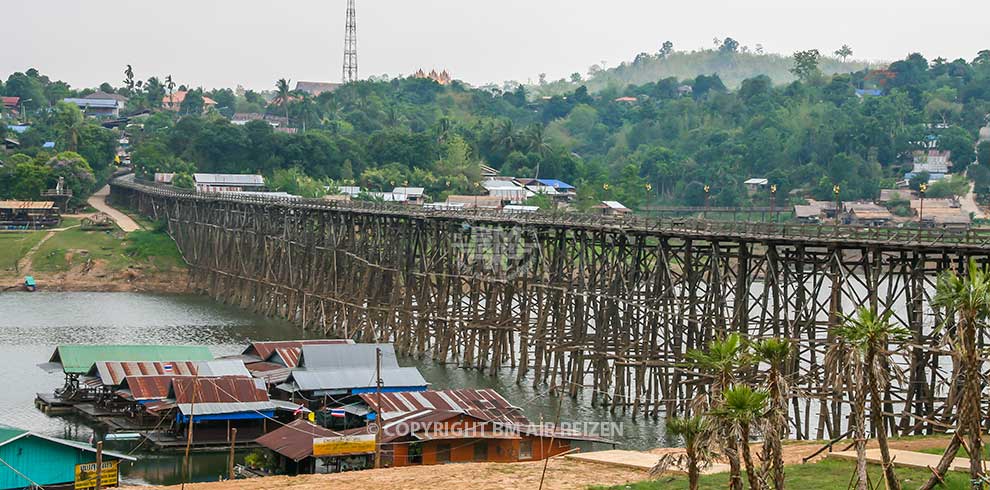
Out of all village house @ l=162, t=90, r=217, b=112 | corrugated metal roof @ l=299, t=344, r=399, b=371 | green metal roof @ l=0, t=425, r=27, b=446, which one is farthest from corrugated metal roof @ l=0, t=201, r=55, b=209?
village house @ l=162, t=90, r=217, b=112

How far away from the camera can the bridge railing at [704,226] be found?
34500mm

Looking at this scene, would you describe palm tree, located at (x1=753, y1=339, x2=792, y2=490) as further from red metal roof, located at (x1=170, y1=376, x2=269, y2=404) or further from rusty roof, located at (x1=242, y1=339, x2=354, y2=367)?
rusty roof, located at (x1=242, y1=339, x2=354, y2=367)

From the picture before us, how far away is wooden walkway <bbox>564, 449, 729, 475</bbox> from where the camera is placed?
2794 cm

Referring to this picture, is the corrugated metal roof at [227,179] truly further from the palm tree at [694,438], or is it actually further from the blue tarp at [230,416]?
the palm tree at [694,438]

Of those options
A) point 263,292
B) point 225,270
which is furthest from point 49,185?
point 263,292

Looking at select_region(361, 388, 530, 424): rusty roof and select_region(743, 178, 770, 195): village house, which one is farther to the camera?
select_region(743, 178, 770, 195): village house

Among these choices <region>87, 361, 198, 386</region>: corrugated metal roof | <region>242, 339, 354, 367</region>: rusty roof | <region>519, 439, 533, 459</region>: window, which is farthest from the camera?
<region>242, 339, 354, 367</region>: rusty roof

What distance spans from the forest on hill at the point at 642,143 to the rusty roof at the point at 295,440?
5727cm

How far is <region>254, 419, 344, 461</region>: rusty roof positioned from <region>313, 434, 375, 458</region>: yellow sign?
249 mm

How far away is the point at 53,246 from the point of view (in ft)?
289

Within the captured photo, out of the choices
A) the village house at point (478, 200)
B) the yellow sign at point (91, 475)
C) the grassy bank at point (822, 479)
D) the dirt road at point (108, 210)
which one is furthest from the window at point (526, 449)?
the village house at point (478, 200)

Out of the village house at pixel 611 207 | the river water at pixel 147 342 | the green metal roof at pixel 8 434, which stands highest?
the village house at pixel 611 207

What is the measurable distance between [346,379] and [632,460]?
56.0 ft

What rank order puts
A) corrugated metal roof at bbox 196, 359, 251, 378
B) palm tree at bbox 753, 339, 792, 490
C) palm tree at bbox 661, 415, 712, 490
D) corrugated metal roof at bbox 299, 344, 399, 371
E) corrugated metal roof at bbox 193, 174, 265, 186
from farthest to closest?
corrugated metal roof at bbox 193, 174, 265, 186 < corrugated metal roof at bbox 299, 344, 399, 371 < corrugated metal roof at bbox 196, 359, 251, 378 < palm tree at bbox 661, 415, 712, 490 < palm tree at bbox 753, 339, 792, 490
